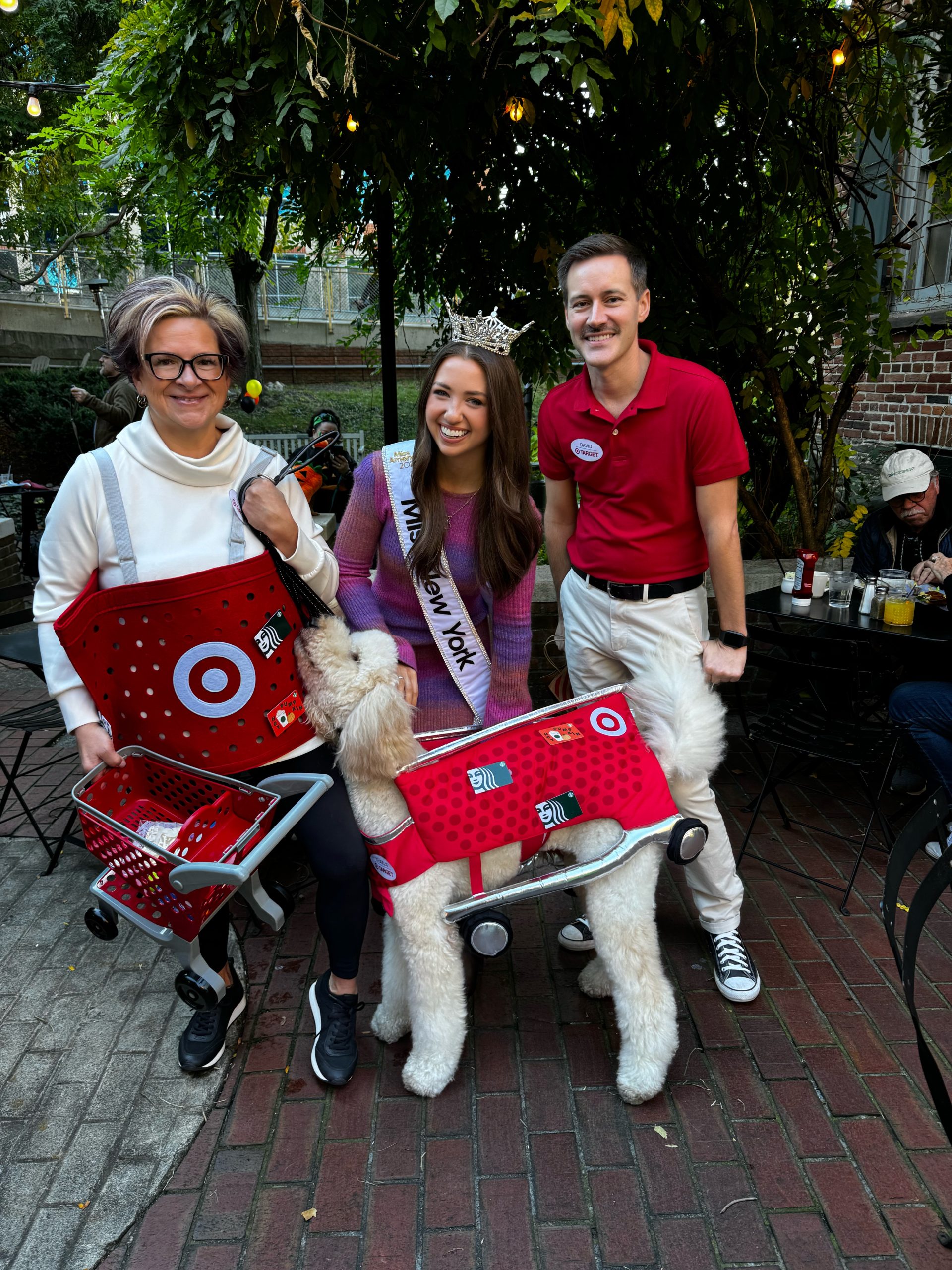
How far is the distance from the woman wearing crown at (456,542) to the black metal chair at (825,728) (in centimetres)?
149

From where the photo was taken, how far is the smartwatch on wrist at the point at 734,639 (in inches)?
104

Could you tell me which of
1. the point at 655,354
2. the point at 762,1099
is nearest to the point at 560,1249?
the point at 762,1099

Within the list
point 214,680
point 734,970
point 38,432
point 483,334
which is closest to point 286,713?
point 214,680

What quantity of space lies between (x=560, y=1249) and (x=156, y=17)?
456 cm

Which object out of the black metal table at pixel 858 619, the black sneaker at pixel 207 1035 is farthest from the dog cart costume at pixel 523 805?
the black metal table at pixel 858 619

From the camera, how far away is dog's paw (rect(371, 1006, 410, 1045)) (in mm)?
2562

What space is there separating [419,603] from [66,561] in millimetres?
989

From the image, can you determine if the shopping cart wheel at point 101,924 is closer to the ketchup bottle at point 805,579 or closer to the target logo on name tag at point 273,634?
the target logo on name tag at point 273,634

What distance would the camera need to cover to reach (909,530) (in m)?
4.14

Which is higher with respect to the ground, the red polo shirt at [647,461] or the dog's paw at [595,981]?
the red polo shirt at [647,461]

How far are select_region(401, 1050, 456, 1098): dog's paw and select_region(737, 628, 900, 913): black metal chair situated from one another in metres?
1.64

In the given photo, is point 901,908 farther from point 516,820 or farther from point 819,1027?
point 516,820

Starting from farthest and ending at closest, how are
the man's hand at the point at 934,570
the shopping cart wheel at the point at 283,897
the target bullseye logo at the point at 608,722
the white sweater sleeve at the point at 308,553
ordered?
1. the man's hand at the point at 934,570
2. the shopping cart wheel at the point at 283,897
3. the target bullseye logo at the point at 608,722
4. the white sweater sleeve at the point at 308,553

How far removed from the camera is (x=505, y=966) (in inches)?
117
